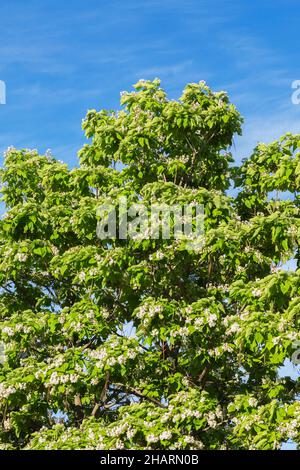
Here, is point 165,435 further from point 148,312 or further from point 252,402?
point 148,312

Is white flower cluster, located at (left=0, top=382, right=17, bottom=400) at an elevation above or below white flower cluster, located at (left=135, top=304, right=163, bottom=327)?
below

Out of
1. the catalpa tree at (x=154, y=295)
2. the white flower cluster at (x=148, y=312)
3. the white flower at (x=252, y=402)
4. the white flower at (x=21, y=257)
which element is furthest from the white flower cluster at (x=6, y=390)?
the white flower at (x=252, y=402)

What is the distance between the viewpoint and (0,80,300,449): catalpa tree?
16000mm

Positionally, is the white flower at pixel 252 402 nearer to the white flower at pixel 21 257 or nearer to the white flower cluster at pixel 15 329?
the white flower cluster at pixel 15 329

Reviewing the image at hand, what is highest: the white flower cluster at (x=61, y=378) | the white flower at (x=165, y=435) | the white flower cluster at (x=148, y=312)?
the white flower cluster at (x=148, y=312)

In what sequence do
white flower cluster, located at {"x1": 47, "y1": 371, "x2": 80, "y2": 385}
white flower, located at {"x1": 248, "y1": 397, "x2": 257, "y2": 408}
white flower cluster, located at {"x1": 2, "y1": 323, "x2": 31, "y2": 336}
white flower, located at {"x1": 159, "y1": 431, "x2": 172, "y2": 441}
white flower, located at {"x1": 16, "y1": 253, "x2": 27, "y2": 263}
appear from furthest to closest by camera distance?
white flower, located at {"x1": 16, "y1": 253, "x2": 27, "y2": 263} → white flower cluster, located at {"x1": 2, "y1": 323, "x2": 31, "y2": 336} → white flower cluster, located at {"x1": 47, "y1": 371, "x2": 80, "y2": 385} → white flower, located at {"x1": 248, "y1": 397, "x2": 257, "y2": 408} → white flower, located at {"x1": 159, "y1": 431, "x2": 172, "y2": 441}

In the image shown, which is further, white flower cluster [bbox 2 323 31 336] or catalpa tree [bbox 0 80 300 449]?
white flower cluster [bbox 2 323 31 336]

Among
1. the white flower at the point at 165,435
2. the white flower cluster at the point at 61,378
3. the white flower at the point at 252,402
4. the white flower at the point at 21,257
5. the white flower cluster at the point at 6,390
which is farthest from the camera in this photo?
the white flower at the point at 21,257

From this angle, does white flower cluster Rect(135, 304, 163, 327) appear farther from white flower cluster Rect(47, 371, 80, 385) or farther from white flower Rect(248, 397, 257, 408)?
white flower Rect(248, 397, 257, 408)

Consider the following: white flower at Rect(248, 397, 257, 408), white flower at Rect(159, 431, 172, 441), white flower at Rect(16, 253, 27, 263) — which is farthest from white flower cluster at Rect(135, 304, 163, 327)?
white flower at Rect(16, 253, 27, 263)

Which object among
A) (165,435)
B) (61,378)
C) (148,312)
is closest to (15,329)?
(61,378)

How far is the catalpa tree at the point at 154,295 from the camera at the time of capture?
52.5ft

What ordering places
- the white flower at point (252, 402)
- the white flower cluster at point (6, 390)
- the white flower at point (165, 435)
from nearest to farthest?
the white flower at point (165, 435) → the white flower at point (252, 402) → the white flower cluster at point (6, 390)
